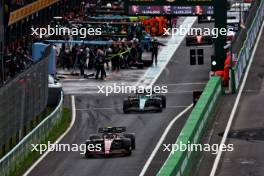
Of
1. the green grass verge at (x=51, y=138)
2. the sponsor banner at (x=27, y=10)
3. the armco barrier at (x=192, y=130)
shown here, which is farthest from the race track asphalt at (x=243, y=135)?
the sponsor banner at (x=27, y=10)

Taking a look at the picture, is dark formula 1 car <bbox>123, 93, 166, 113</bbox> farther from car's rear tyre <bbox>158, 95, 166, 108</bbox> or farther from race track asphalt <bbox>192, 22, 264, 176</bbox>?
Answer: race track asphalt <bbox>192, 22, 264, 176</bbox>

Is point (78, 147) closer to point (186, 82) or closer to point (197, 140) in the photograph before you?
point (197, 140)

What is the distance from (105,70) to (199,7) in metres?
14.1

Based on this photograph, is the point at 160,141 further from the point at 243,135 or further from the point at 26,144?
the point at 26,144

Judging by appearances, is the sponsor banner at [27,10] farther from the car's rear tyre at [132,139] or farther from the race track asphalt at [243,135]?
the car's rear tyre at [132,139]

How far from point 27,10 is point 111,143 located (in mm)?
32089

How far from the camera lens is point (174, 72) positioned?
63.8 meters

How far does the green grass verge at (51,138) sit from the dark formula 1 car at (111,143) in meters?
2.01

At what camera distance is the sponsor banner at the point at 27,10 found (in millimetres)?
64312

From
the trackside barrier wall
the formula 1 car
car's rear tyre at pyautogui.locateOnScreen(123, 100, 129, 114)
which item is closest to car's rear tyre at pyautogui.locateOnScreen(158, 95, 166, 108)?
car's rear tyre at pyautogui.locateOnScreen(123, 100, 129, 114)

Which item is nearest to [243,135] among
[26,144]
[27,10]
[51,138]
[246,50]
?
[26,144]

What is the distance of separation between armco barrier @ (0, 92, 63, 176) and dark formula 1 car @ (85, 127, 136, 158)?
7.31 feet

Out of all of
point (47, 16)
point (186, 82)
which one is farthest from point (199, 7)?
point (47, 16)

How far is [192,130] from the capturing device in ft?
116
